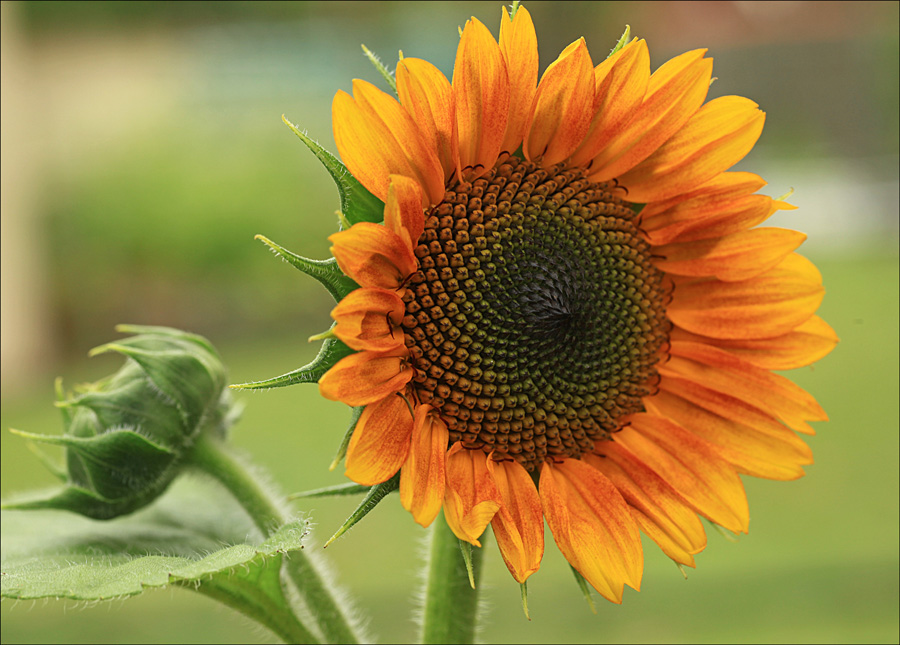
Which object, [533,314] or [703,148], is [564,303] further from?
[703,148]

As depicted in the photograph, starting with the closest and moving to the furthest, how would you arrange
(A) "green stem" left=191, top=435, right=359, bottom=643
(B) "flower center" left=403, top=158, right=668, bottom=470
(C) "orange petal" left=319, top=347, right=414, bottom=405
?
(C) "orange petal" left=319, top=347, right=414, bottom=405, (B) "flower center" left=403, top=158, right=668, bottom=470, (A) "green stem" left=191, top=435, right=359, bottom=643

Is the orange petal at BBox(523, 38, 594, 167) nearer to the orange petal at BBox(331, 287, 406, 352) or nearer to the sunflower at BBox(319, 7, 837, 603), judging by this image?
the sunflower at BBox(319, 7, 837, 603)

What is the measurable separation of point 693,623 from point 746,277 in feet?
3.81

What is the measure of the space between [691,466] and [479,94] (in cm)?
26

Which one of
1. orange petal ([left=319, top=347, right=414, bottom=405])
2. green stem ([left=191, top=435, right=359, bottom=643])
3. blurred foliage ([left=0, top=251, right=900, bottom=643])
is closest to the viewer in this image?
orange petal ([left=319, top=347, right=414, bottom=405])

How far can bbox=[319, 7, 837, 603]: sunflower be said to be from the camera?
1.31 feet

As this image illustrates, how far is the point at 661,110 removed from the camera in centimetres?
48

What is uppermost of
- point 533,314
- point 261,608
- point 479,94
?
point 479,94

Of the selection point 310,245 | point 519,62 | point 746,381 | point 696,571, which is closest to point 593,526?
point 746,381

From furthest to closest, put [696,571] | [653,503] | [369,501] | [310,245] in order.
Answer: [310,245] < [696,571] < [653,503] < [369,501]

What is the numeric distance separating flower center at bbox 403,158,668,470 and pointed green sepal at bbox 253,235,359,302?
1.8 inches

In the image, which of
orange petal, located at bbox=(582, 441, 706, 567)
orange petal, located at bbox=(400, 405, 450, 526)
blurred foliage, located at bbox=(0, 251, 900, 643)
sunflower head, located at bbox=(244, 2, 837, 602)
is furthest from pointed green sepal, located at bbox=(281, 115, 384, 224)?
blurred foliage, located at bbox=(0, 251, 900, 643)

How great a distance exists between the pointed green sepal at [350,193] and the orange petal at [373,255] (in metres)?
0.03

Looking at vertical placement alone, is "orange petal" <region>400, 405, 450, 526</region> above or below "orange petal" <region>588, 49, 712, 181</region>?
below
